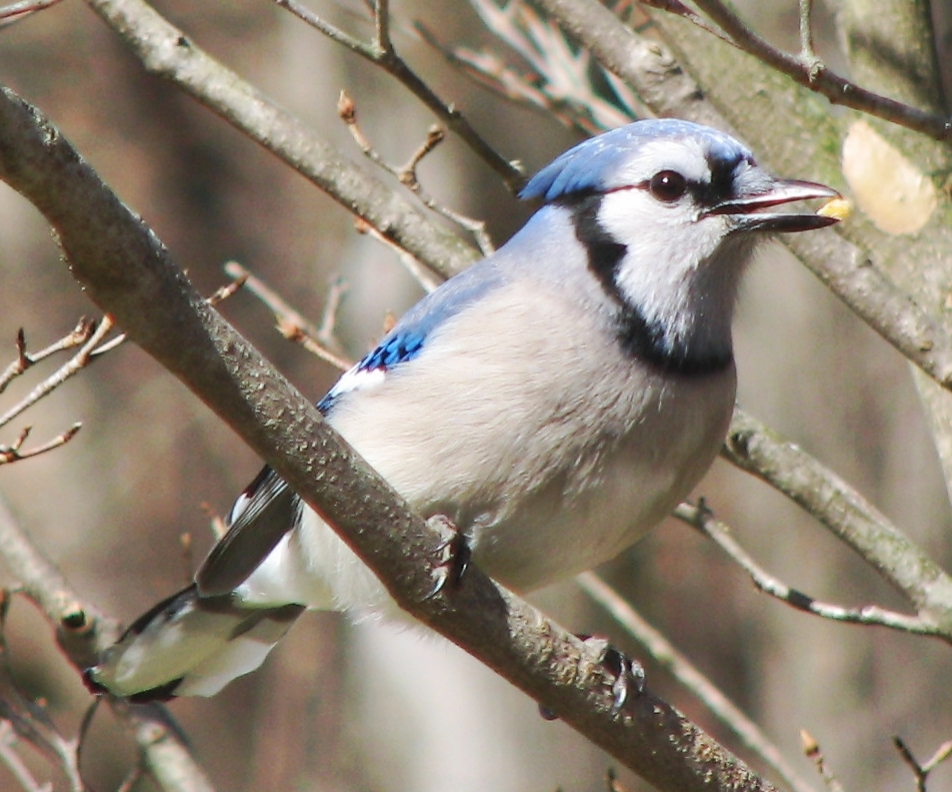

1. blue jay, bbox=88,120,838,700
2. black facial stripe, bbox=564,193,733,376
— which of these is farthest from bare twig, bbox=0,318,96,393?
black facial stripe, bbox=564,193,733,376

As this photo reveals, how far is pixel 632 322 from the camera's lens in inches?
103

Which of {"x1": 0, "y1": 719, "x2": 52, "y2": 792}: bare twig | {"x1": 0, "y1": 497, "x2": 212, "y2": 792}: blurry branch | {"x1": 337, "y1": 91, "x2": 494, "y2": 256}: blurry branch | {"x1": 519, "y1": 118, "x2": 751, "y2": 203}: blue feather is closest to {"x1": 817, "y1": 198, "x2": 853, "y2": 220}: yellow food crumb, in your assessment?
{"x1": 519, "y1": 118, "x2": 751, "y2": 203}: blue feather

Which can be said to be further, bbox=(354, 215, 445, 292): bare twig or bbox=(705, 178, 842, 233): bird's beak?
bbox=(354, 215, 445, 292): bare twig

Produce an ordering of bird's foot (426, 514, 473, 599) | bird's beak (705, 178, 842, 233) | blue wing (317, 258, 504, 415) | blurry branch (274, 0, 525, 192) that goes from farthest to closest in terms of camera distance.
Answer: blue wing (317, 258, 504, 415) → blurry branch (274, 0, 525, 192) → bird's beak (705, 178, 842, 233) → bird's foot (426, 514, 473, 599)

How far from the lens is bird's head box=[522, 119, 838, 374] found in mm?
2637

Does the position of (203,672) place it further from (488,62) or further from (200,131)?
(200,131)

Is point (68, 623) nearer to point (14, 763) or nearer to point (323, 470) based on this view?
point (14, 763)

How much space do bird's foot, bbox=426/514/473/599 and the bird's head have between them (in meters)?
0.67

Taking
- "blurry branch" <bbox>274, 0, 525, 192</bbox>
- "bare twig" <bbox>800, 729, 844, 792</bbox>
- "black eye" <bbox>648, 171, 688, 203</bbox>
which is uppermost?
"blurry branch" <bbox>274, 0, 525, 192</bbox>

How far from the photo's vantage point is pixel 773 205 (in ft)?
8.59

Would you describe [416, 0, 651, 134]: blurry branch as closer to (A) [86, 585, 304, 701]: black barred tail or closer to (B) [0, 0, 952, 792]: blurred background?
(A) [86, 585, 304, 701]: black barred tail

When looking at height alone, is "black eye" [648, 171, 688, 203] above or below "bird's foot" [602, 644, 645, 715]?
above

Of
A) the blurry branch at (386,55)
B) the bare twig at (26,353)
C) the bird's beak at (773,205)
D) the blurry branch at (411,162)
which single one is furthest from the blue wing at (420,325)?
the bare twig at (26,353)

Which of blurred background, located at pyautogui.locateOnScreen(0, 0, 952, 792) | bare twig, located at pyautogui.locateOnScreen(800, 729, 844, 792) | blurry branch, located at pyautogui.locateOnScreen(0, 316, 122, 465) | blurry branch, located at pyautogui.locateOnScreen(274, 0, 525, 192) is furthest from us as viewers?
blurred background, located at pyautogui.locateOnScreen(0, 0, 952, 792)
